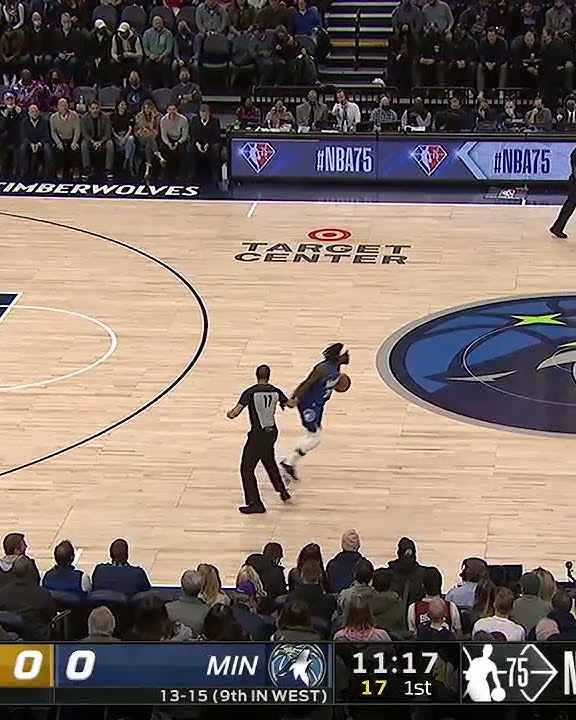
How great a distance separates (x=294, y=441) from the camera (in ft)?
61.7

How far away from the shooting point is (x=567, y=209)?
25203mm

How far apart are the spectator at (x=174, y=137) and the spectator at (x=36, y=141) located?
1978 millimetres

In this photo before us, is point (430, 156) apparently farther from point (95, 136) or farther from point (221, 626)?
point (221, 626)

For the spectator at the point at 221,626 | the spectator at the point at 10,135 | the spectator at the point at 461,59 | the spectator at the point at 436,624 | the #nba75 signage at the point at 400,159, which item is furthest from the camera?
the spectator at the point at 461,59

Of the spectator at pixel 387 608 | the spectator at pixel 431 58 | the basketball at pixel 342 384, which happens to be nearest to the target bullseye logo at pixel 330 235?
Result: the spectator at pixel 431 58

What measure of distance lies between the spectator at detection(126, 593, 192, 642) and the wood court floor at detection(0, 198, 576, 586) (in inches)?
132

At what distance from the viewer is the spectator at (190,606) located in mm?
12961

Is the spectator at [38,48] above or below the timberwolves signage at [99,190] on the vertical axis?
above

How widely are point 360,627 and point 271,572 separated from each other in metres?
2.17

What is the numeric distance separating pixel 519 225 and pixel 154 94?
7.72m

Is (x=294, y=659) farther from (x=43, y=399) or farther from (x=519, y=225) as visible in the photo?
(x=519, y=225)

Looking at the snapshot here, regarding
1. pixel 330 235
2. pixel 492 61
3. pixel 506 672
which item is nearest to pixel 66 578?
pixel 506 672

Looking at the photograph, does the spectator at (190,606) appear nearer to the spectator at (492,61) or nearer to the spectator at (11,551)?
the spectator at (11,551)

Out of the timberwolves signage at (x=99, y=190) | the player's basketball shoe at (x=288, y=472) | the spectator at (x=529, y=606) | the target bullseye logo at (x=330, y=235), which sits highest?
the spectator at (x=529, y=606)
